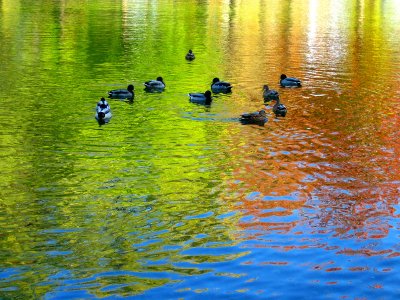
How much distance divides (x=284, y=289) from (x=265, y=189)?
8.12 metres

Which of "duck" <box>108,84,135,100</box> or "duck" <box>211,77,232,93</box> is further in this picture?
"duck" <box>211,77,232,93</box>

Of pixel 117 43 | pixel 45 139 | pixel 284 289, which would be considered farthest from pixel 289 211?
pixel 117 43

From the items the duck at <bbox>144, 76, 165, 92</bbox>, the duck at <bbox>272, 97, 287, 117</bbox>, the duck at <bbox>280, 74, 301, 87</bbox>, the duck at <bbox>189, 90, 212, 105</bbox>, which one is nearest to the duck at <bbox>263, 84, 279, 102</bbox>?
the duck at <bbox>272, 97, 287, 117</bbox>

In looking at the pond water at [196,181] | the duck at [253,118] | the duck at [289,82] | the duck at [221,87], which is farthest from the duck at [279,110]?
the duck at [289,82]

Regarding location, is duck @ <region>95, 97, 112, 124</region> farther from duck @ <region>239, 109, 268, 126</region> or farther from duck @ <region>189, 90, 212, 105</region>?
duck @ <region>239, 109, 268, 126</region>

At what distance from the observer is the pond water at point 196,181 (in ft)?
62.1

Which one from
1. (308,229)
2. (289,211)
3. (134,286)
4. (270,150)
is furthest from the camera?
(270,150)

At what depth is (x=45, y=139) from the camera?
32.4m

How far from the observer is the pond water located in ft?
62.1

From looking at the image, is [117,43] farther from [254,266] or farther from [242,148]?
[254,266]

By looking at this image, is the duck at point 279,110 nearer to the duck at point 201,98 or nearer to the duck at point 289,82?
the duck at point 201,98

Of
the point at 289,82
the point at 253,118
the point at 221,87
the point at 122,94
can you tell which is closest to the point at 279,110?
the point at 253,118

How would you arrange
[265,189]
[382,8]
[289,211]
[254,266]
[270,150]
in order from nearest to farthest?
[254,266]
[289,211]
[265,189]
[270,150]
[382,8]

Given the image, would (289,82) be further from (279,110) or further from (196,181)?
(196,181)
